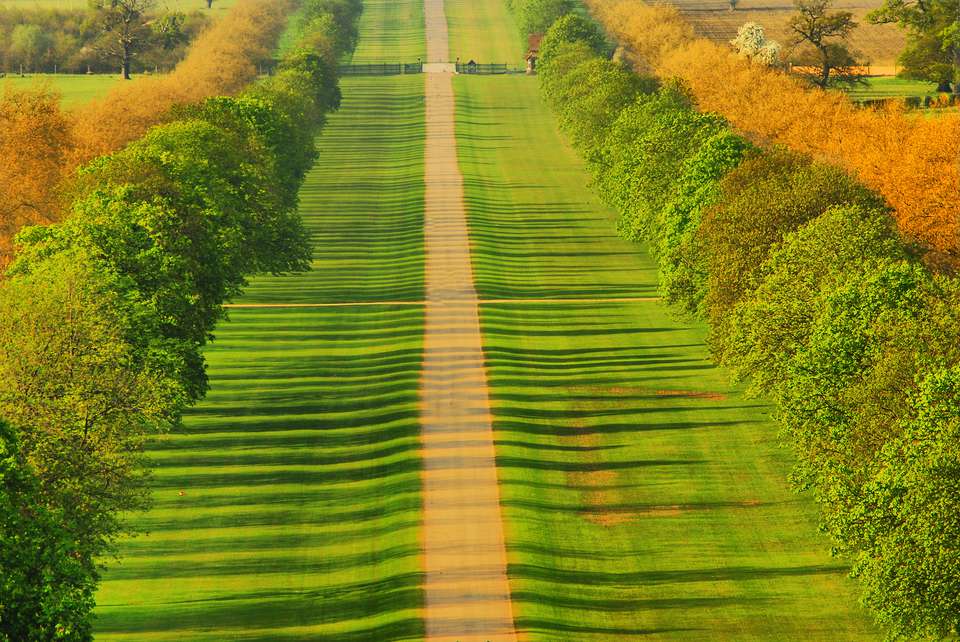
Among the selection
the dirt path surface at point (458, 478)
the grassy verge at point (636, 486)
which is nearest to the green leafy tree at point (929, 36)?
the grassy verge at point (636, 486)

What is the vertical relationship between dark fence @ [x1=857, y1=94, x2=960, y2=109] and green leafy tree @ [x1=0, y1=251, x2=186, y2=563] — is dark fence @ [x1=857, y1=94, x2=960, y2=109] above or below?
below

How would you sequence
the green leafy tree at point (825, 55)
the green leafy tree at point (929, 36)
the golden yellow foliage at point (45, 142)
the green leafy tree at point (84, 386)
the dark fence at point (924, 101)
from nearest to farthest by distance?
the green leafy tree at point (84, 386) → the golden yellow foliage at point (45, 142) → the dark fence at point (924, 101) → the green leafy tree at point (929, 36) → the green leafy tree at point (825, 55)

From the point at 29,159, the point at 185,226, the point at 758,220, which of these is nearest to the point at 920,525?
the point at 758,220

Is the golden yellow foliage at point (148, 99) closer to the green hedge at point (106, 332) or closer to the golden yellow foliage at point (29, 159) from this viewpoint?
the golden yellow foliage at point (29, 159)

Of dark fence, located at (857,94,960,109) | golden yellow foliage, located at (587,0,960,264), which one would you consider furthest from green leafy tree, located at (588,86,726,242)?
dark fence, located at (857,94,960,109)

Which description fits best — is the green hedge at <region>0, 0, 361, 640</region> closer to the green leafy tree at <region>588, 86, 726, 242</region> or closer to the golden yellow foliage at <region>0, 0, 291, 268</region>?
the golden yellow foliage at <region>0, 0, 291, 268</region>

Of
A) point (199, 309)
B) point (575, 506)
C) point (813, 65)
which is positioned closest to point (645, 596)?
point (575, 506)

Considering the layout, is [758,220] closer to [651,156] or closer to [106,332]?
[651,156]
